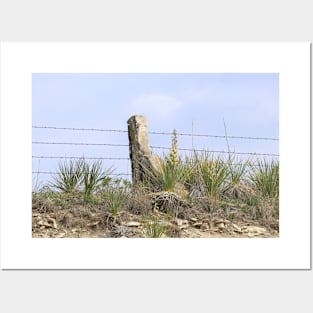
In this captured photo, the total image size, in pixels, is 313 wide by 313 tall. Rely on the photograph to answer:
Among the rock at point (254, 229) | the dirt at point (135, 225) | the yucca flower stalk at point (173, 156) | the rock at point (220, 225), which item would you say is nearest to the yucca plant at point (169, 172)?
the yucca flower stalk at point (173, 156)

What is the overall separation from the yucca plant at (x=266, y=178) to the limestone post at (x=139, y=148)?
123 centimetres

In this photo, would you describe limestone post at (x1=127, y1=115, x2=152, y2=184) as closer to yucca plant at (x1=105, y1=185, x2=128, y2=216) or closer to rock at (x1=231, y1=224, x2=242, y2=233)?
yucca plant at (x1=105, y1=185, x2=128, y2=216)

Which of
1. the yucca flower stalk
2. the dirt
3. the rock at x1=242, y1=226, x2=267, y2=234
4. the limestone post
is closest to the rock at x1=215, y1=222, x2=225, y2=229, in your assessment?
the dirt

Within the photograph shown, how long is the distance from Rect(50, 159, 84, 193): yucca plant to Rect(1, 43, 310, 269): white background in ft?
4.08

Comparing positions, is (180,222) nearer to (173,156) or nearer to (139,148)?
(173,156)

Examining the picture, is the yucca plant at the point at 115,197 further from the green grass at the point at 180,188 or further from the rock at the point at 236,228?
the rock at the point at 236,228

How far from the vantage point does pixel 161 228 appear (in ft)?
25.0
